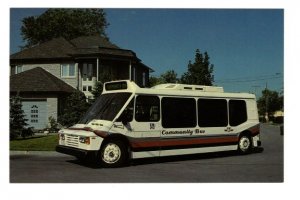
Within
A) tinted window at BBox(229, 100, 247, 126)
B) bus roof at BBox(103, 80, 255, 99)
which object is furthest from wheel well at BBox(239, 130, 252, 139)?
bus roof at BBox(103, 80, 255, 99)

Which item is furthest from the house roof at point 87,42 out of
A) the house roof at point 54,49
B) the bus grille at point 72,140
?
the bus grille at point 72,140

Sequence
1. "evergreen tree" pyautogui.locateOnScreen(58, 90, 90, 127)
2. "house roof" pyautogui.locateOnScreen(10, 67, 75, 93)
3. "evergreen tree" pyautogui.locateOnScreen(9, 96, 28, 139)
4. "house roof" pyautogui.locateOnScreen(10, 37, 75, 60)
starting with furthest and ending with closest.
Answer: "house roof" pyautogui.locateOnScreen(10, 37, 75, 60) < "house roof" pyautogui.locateOnScreen(10, 67, 75, 93) < "evergreen tree" pyautogui.locateOnScreen(58, 90, 90, 127) < "evergreen tree" pyautogui.locateOnScreen(9, 96, 28, 139)

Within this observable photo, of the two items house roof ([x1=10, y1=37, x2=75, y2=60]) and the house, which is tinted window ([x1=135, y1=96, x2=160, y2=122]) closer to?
the house

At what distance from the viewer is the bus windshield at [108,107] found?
40.4 ft

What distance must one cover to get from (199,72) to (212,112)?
7.17 ft

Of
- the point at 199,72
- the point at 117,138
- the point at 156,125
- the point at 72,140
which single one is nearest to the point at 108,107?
the point at 117,138

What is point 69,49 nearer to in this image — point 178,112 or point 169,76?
point 169,76

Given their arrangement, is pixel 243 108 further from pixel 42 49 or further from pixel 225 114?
pixel 42 49

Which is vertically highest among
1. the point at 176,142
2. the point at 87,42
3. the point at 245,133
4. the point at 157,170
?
the point at 87,42

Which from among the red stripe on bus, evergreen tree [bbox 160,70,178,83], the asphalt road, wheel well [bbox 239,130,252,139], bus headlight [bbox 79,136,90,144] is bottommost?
the asphalt road

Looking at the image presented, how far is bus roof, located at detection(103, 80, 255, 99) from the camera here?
1282 cm

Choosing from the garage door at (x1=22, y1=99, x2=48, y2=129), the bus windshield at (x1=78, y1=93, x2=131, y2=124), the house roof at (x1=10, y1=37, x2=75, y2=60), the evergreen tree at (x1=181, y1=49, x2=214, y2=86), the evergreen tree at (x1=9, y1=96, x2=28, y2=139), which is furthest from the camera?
the house roof at (x1=10, y1=37, x2=75, y2=60)

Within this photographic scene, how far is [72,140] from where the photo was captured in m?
12.1
